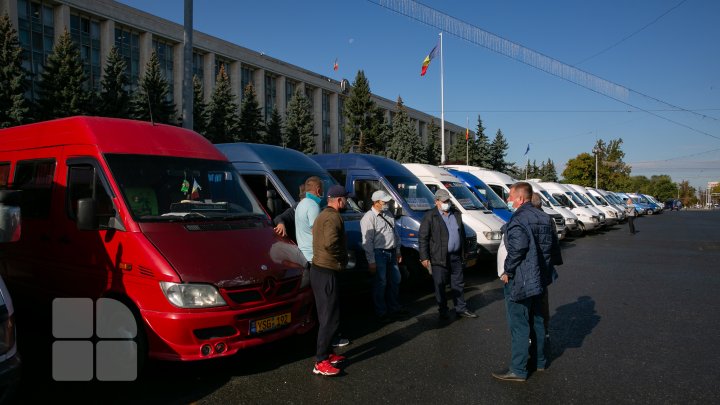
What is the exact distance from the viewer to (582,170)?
75500 millimetres

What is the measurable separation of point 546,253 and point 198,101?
1619 inches

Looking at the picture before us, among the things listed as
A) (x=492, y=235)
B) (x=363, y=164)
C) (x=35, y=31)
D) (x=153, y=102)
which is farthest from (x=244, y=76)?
(x=492, y=235)

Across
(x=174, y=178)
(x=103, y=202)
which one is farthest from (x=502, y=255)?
(x=103, y=202)

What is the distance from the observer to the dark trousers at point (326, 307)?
514cm

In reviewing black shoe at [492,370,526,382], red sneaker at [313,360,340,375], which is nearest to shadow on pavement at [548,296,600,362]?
black shoe at [492,370,526,382]

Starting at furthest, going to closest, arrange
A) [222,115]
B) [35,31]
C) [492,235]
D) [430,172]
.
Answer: [222,115] → [35,31] → [430,172] → [492,235]

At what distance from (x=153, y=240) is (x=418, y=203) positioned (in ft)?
21.9

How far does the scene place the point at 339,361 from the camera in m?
5.31

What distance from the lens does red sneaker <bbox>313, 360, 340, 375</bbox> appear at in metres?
5.07

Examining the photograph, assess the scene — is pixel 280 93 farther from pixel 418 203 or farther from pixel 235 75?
pixel 418 203

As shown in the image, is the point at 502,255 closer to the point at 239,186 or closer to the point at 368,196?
the point at 239,186

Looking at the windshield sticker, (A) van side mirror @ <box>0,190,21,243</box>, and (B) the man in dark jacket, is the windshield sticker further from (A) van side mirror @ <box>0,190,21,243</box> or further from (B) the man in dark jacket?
(A) van side mirror @ <box>0,190,21,243</box>

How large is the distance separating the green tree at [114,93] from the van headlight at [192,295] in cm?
3346

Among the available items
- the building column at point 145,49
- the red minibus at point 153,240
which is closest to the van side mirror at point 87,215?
the red minibus at point 153,240
